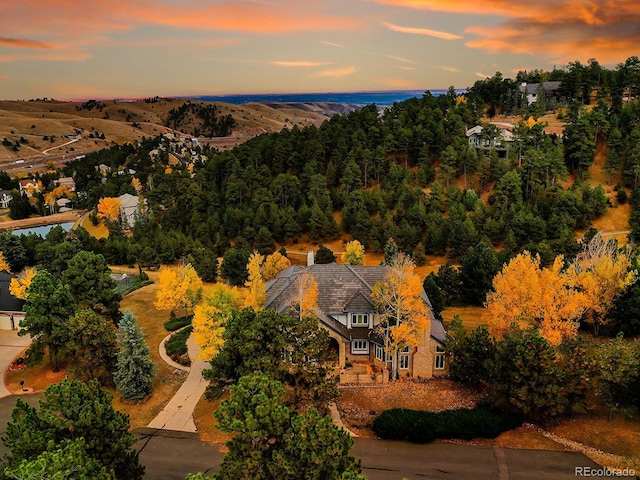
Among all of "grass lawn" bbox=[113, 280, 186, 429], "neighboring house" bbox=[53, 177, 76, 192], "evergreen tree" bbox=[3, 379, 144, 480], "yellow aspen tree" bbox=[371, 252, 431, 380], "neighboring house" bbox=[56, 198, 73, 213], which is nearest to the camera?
"evergreen tree" bbox=[3, 379, 144, 480]

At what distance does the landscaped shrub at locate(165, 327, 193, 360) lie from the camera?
39938 mm

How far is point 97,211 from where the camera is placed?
108562 mm

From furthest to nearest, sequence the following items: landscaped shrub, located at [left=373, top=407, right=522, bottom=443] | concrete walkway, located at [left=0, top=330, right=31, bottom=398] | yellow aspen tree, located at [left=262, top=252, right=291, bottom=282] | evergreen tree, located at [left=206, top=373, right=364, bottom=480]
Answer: yellow aspen tree, located at [left=262, top=252, right=291, bottom=282] < concrete walkway, located at [left=0, top=330, right=31, bottom=398] < landscaped shrub, located at [left=373, top=407, right=522, bottom=443] < evergreen tree, located at [left=206, top=373, right=364, bottom=480]

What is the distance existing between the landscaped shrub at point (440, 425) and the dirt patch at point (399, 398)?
160 centimetres

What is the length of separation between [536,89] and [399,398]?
10077cm

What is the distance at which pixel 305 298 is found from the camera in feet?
110

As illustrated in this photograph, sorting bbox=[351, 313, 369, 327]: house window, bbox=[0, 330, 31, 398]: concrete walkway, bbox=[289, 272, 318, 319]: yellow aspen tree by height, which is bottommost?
bbox=[0, 330, 31, 398]: concrete walkway

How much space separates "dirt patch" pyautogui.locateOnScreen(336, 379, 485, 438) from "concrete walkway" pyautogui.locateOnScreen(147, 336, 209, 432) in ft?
31.4

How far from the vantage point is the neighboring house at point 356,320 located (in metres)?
34.1

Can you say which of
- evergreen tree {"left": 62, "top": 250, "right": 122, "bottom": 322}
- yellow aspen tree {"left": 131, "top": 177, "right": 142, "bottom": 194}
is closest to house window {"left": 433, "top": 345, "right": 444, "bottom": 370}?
evergreen tree {"left": 62, "top": 250, "right": 122, "bottom": 322}

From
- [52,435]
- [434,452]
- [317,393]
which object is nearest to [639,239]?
[434,452]

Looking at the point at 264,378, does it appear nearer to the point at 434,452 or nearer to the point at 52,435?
the point at 52,435

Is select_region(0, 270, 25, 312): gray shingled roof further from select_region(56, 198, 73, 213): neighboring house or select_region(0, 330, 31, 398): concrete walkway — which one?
select_region(56, 198, 73, 213): neighboring house

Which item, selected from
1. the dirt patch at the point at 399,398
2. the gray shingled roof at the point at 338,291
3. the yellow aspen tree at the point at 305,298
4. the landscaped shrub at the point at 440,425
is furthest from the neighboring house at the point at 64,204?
the landscaped shrub at the point at 440,425
